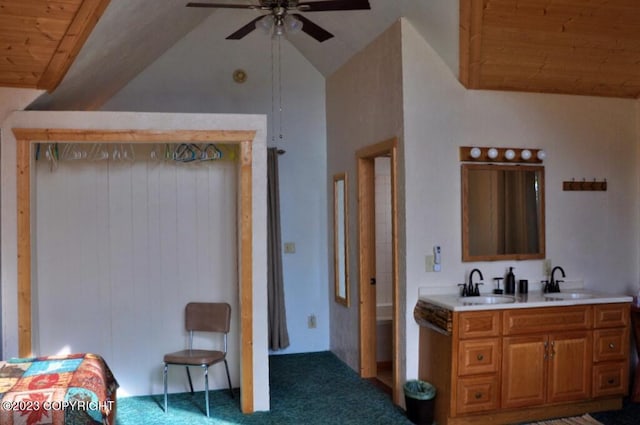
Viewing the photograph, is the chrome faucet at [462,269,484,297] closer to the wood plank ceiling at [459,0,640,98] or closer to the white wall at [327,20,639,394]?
the white wall at [327,20,639,394]

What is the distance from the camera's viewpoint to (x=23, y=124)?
3.71 m

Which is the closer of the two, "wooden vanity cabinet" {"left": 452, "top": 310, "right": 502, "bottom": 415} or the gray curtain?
"wooden vanity cabinet" {"left": 452, "top": 310, "right": 502, "bottom": 415}

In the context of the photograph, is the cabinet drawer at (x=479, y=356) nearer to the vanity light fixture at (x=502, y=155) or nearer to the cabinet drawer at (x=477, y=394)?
the cabinet drawer at (x=477, y=394)

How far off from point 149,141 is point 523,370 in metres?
3.04

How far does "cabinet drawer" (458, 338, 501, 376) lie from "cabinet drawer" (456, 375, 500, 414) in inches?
2.4

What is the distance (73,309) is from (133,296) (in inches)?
18.1

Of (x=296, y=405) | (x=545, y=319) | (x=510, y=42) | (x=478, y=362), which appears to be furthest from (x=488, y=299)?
(x=510, y=42)

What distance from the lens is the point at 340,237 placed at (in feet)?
17.9

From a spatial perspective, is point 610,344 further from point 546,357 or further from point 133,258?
point 133,258

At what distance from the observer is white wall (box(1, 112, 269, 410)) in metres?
3.69

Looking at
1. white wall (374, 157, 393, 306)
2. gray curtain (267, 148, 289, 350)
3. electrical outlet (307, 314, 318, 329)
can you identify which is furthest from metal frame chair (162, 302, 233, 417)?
white wall (374, 157, 393, 306)

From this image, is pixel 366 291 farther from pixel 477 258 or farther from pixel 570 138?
pixel 570 138

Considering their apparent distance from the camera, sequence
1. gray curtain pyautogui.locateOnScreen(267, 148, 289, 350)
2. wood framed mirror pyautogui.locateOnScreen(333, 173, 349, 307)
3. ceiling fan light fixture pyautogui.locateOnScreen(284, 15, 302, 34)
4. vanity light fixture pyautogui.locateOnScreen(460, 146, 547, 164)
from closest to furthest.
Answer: ceiling fan light fixture pyautogui.locateOnScreen(284, 15, 302, 34), vanity light fixture pyautogui.locateOnScreen(460, 146, 547, 164), wood framed mirror pyautogui.locateOnScreen(333, 173, 349, 307), gray curtain pyautogui.locateOnScreen(267, 148, 289, 350)

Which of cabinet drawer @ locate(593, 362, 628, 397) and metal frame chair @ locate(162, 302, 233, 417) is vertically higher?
metal frame chair @ locate(162, 302, 233, 417)
